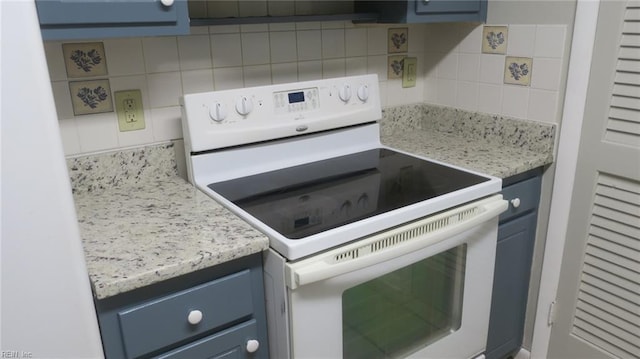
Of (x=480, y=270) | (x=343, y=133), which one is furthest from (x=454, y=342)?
(x=343, y=133)

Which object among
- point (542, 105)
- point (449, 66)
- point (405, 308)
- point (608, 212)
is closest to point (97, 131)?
point (405, 308)

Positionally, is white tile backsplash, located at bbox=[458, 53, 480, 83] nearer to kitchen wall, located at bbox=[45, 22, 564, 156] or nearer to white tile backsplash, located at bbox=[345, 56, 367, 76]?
kitchen wall, located at bbox=[45, 22, 564, 156]

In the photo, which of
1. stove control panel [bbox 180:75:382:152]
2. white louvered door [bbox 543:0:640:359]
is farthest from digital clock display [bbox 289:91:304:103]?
white louvered door [bbox 543:0:640:359]

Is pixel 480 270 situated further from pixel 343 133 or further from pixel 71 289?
pixel 71 289

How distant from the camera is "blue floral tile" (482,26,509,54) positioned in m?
1.66

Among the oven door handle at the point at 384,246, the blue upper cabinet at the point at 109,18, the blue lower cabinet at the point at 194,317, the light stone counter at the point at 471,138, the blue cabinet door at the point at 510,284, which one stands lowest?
the blue cabinet door at the point at 510,284

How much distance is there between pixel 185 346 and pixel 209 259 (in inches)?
8.6

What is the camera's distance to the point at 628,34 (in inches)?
53.2

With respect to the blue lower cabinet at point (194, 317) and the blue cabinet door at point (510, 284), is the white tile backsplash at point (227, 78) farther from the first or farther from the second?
the blue cabinet door at point (510, 284)

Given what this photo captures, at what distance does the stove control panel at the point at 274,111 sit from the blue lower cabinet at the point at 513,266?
0.54 m

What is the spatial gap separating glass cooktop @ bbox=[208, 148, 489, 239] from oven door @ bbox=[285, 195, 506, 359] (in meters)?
0.08

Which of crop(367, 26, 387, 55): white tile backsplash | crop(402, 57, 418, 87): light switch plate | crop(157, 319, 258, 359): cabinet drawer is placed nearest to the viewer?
crop(157, 319, 258, 359): cabinet drawer

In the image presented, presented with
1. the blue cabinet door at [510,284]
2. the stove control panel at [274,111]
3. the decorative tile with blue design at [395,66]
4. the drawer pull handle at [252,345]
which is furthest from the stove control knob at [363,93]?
the drawer pull handle at [252,345]

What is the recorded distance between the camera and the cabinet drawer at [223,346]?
105 centimetres
